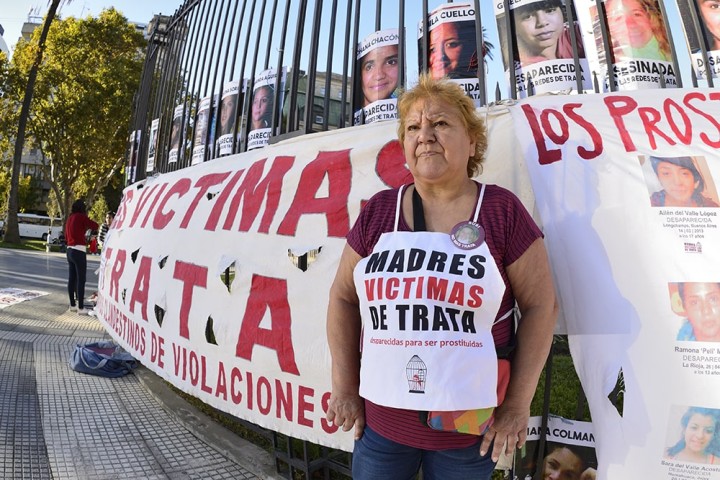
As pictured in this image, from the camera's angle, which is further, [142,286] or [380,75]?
[142,286]

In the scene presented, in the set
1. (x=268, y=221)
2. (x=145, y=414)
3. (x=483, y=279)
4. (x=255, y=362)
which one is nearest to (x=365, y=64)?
(x=268, y=221)

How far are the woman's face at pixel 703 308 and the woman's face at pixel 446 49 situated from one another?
166 cm

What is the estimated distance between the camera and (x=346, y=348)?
1.85 m

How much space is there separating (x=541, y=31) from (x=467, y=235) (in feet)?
5.19

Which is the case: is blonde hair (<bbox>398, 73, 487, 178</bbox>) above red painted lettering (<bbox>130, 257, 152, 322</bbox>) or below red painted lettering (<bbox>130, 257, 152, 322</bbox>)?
above

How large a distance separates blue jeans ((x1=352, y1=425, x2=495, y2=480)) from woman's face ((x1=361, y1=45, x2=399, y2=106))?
211 centimetres

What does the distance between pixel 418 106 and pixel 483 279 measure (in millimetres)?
665

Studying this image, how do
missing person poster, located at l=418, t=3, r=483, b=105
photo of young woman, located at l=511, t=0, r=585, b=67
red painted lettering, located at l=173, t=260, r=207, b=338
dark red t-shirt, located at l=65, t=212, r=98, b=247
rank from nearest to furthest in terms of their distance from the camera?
1. photo of young woman, located at l=511, t=0, r=585, b=67
2. missing person poster, located at l=418, t=3, r=483, b=105
3. red painted lettering, located at l=173, t=260, r=207, b=338
4. dark red t-shirt, located at l=65, t=212, r=98, b=247

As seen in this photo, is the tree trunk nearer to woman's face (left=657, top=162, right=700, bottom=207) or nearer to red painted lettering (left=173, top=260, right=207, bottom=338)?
red painted lettering (left=173, top=260, right=207, bottom=338)

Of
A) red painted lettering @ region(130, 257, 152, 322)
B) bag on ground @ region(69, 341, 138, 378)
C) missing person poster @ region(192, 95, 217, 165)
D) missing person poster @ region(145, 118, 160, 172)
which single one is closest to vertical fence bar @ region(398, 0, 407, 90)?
red painted lettering @ region(130, 257, 152, 322)

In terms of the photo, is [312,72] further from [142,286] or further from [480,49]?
[142,286]

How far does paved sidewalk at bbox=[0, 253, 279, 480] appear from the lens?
3016 millimetres

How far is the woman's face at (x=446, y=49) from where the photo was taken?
2830 millimetres

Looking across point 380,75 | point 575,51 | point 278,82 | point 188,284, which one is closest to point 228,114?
point 278,82
